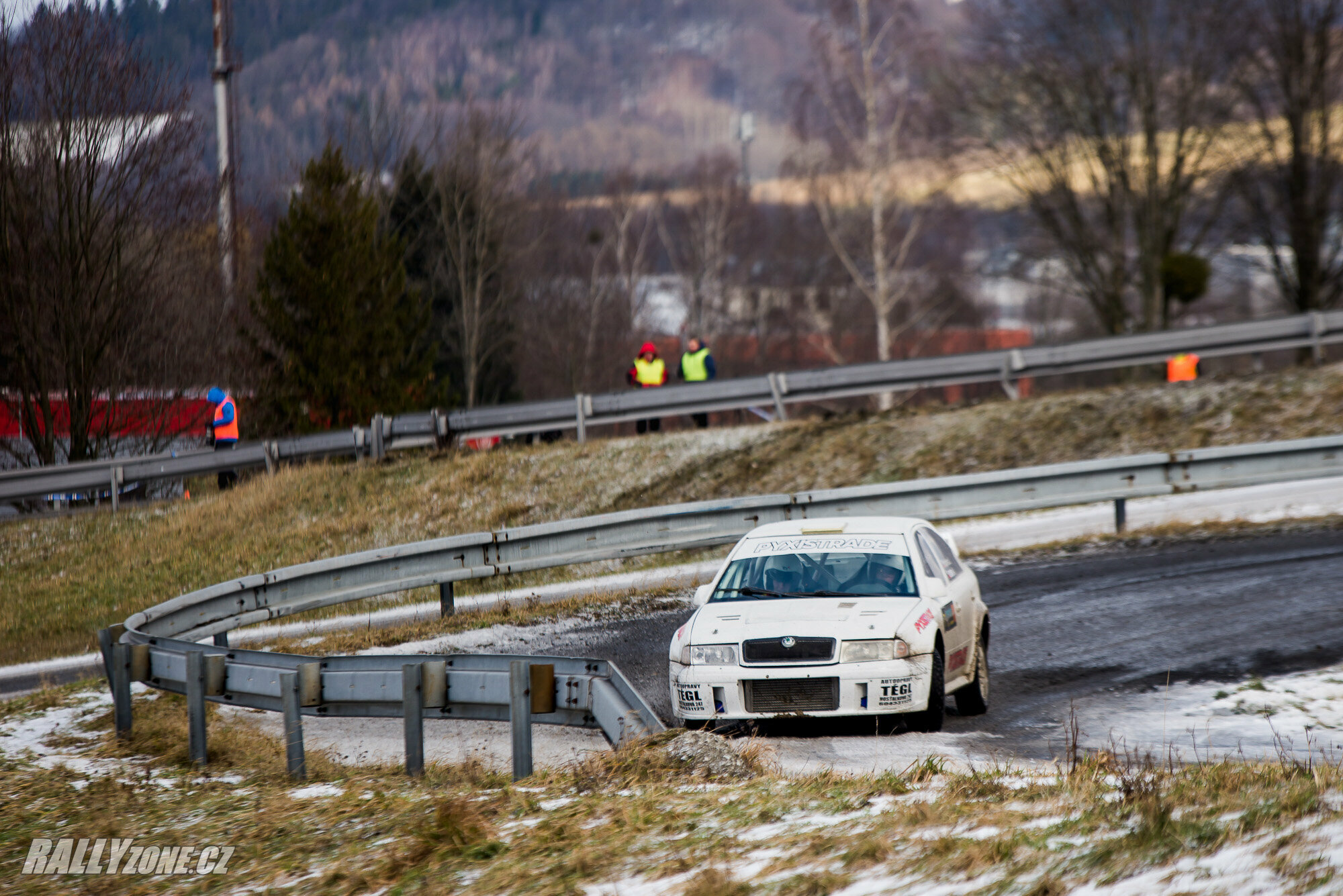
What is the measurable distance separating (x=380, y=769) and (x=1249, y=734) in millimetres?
5160

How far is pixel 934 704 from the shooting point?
834 cm

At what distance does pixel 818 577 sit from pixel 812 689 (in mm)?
1306

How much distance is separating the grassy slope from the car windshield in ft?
32.5

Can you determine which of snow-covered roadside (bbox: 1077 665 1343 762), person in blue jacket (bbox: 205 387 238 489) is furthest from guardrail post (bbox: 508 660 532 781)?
person in blue jacket (bbox: 205 387 238 489)

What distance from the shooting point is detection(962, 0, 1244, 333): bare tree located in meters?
35.3

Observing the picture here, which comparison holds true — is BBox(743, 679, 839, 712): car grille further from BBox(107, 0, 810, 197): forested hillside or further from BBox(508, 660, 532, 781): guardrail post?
BBox(107, 0, 810, 197): forested hillside

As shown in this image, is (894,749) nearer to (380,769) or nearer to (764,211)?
(380,769)

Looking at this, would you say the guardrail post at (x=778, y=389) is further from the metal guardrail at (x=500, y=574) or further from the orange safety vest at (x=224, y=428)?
the orange safety vest at (x=224, y=428)

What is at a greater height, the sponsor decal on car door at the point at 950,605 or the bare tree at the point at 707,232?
the bare tree at the point at 707,232

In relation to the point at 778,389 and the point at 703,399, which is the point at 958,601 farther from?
the point at 703,399

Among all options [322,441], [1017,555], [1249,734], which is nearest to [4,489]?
[322,441]

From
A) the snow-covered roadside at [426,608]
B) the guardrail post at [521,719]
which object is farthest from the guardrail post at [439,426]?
the guardrail post at [521,719]

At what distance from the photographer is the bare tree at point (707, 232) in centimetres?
6762

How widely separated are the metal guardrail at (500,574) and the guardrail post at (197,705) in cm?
1
